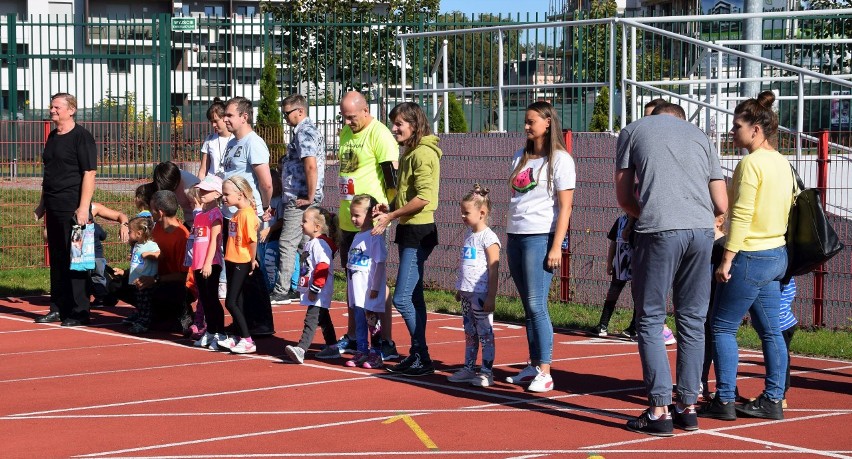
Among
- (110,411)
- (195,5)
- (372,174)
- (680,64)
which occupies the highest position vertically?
(195,5)

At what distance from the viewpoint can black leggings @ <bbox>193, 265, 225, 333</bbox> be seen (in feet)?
32.2

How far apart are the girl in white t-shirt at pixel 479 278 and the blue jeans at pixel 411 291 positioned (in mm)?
375

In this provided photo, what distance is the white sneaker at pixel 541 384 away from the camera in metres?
8.08

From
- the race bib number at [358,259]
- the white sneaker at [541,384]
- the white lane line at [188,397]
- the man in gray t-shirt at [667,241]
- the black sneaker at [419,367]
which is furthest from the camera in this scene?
the race bib number at [358,259]

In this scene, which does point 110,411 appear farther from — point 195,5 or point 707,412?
point 195,5

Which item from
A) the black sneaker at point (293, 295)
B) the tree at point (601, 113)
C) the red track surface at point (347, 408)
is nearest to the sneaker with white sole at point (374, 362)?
the red track surface at point (347, 408)

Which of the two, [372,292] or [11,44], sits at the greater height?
[11,44]

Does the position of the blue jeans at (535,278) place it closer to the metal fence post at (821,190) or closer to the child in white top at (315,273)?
the child in white top at (315,273)

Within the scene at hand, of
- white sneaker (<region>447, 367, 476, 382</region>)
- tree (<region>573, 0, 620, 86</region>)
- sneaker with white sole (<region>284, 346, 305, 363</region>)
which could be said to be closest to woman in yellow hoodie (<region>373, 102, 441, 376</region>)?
white sneaker (<region>447, 367, 476, 382</region>)

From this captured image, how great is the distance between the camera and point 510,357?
31.8 ft

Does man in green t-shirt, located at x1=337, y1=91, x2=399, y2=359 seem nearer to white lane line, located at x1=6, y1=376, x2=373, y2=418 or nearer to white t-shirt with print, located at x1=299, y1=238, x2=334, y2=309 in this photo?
white t-shirt with print, located at x1=299, y1=238, x2=334, y2=309

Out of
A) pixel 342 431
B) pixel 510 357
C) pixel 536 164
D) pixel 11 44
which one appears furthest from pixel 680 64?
pixel 11 44

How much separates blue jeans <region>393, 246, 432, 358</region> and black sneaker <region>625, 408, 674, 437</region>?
2.16m

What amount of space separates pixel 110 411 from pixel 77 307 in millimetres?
4178
